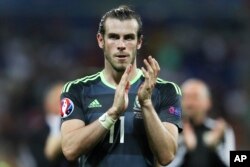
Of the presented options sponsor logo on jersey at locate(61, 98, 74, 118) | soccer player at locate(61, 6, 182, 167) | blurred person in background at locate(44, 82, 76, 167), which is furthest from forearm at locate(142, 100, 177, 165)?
blurred person in background at locate(44, 82, 76, 167)

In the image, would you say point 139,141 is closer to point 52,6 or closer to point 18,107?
point 18,107

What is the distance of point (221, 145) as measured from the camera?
8336mm

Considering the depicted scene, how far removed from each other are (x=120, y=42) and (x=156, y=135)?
0.63 metres

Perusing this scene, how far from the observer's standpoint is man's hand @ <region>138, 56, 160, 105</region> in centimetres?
486

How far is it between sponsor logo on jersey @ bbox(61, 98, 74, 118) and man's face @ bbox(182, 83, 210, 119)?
345 cm

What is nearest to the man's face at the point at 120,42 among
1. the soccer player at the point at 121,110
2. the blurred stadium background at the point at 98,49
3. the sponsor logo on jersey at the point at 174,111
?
the soccer player at the point at 121,110

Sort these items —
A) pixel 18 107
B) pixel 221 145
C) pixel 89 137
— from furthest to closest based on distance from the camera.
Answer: pixel 18 107 < pixel 221 145 < pixel 89 137

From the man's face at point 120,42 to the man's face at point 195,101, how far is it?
350 cm

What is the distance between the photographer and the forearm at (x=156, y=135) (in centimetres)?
482

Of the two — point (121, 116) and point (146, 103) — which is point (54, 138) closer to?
point (121, 116)

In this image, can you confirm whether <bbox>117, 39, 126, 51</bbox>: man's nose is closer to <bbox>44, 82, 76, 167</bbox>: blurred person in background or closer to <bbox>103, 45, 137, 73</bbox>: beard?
<bbox>103, 45, 137, 73</bbox>: beard

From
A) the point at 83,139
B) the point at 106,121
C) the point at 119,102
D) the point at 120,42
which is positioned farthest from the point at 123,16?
the point at 83,139

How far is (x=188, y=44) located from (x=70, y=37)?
2.64 metres

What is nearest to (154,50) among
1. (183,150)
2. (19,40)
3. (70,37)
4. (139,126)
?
(70,37)
